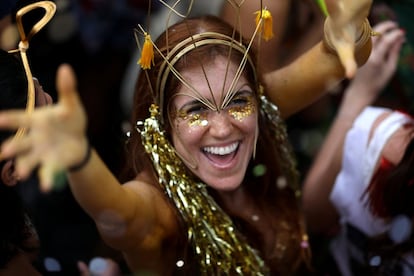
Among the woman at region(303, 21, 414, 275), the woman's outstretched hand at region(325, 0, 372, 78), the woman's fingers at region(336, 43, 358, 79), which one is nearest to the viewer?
the woman's fingers at region(336, 43, 358, 79)

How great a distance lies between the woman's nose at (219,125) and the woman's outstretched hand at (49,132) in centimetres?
49

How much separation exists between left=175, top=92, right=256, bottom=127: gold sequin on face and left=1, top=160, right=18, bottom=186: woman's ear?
364mm

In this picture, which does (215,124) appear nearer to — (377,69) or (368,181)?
(368,181)

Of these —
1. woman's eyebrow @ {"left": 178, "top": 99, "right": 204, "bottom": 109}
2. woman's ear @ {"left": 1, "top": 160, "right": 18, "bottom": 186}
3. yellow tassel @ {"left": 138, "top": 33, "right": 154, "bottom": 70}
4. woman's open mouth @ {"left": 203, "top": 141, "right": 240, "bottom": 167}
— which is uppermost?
yellow tassel @ {"left": 138, "top": 33, "right": 154, "bottom": 70}

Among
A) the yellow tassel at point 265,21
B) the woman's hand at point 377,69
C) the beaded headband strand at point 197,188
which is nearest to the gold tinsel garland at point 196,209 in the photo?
the beaded headband strand at point 197,188

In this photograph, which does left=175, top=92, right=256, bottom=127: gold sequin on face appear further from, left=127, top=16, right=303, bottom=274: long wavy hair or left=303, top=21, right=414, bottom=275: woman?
left=303, top=21, right=414, bottom=275: woman

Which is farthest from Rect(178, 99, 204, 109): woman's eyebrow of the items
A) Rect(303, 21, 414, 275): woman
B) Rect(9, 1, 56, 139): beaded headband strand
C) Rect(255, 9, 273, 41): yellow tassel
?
Rect(303, 21, 414, 275): woman

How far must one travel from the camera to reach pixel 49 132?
103 cm

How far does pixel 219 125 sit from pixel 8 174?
0.44 metres

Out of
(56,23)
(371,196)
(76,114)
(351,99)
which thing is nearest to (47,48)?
(56,23)

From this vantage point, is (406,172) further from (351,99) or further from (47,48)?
(47,48)

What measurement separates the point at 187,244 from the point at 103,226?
0.28 metres

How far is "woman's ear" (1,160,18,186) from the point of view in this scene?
1.38 meters

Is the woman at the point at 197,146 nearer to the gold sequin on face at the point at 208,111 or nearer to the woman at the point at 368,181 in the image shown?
the gold sequin on face at the point at 208,111
